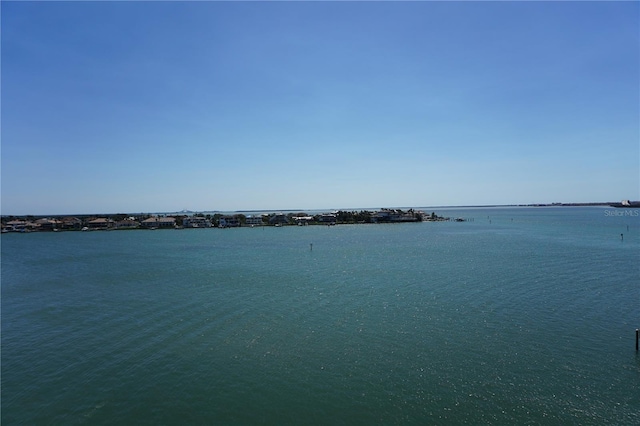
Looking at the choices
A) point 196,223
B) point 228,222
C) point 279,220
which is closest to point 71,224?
point 196,223

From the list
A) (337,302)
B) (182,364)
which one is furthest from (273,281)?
(182,364)

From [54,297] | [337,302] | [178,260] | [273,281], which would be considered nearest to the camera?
Answer: [337,302]

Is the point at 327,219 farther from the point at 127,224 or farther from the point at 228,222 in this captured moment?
the point at 127,224

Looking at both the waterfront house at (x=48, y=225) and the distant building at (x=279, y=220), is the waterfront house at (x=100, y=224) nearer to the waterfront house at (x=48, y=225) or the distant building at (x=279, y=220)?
the waterfront house at (x=48, y=225)

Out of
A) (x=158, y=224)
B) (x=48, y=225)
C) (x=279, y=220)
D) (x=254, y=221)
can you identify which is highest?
(x=48, y=225)

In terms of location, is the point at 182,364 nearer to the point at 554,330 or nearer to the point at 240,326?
the point at 240,326

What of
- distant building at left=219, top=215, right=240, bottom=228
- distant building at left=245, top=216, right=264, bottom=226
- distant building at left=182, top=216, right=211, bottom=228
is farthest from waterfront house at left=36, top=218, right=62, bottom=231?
distant building at left=245, top=216, right=264, bottom=226

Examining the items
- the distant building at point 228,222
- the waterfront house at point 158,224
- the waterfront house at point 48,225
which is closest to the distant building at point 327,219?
the distant building at point 228,222

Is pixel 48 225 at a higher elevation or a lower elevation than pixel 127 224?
higher

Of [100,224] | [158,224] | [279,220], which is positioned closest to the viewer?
[100,224]
